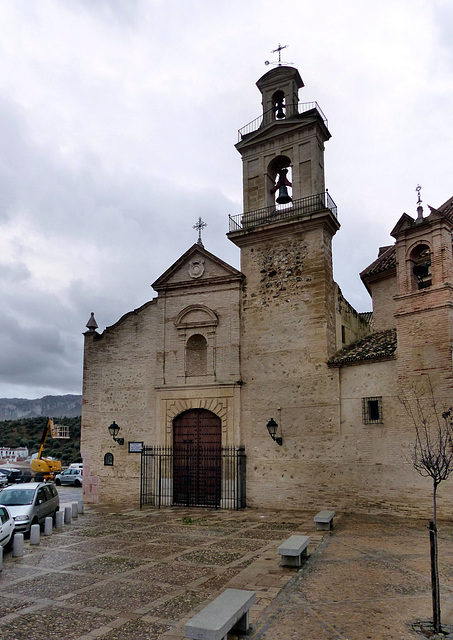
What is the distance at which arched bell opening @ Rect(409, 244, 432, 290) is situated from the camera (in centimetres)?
1681

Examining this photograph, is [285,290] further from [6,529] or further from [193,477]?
[6,529]

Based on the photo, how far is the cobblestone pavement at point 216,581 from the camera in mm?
7105

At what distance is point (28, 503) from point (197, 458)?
23.0ft

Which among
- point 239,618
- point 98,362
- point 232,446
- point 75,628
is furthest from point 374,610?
point 98,362

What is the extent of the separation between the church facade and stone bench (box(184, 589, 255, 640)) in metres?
10.2

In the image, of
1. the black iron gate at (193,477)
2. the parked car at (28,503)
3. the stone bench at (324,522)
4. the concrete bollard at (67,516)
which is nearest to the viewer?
the stone bench at (324,522)

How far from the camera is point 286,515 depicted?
16984mm

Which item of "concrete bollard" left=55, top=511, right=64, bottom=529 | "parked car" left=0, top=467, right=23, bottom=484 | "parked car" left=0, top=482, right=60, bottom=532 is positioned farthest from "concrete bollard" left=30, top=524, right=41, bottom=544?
"parked car" left=0, top=467, right=23, bottom=484

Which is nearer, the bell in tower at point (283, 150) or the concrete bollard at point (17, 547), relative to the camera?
the concrete bollard at point (17, 547)

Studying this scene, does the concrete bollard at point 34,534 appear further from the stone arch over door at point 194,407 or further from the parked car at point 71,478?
the parked car at point 71,478

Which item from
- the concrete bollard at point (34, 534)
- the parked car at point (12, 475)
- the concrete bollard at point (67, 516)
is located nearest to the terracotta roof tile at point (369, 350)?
the concrete bollard at point (67, 516)

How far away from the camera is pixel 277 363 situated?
1930cm

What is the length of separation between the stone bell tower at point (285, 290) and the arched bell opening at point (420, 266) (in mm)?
3289

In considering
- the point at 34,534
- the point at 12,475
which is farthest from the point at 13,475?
the point at 34,534
